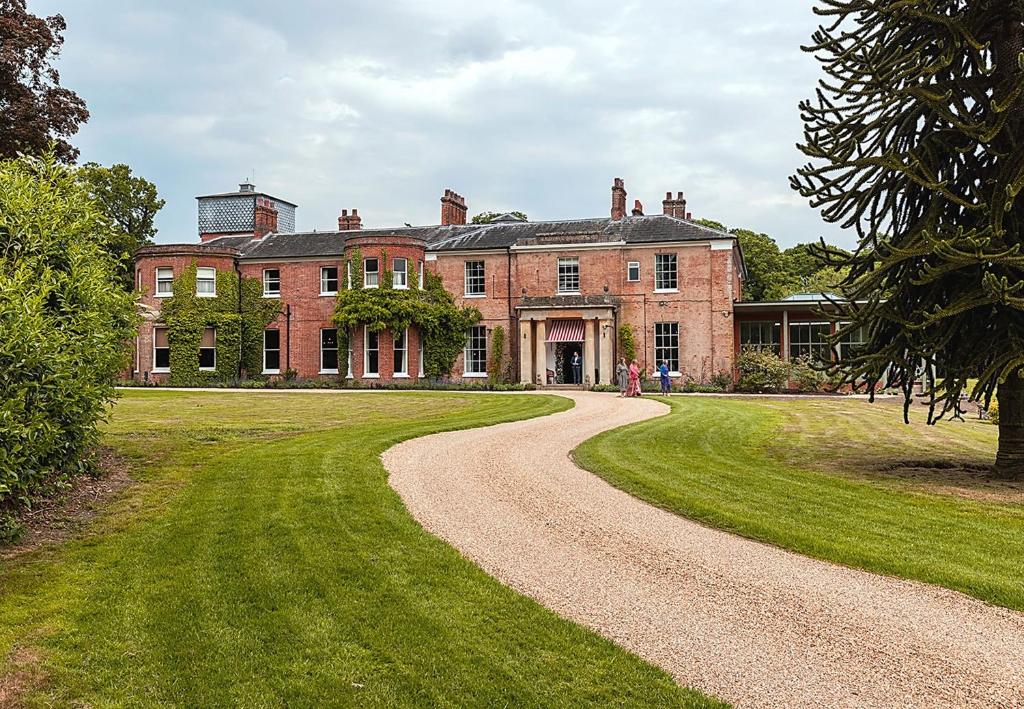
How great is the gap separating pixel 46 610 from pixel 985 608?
675 cm

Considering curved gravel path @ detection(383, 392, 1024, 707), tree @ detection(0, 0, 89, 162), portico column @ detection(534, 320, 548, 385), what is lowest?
curved gravel path @ detection(383, 392, 1024, 707)

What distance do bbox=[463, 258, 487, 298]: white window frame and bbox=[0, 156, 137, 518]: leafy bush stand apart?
2744cm

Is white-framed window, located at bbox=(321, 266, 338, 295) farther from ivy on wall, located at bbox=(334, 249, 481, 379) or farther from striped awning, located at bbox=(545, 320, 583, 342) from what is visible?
striped awning, located at bbox=(545, 320, 583, 342)

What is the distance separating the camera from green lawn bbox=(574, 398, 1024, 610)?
7336 millimetres

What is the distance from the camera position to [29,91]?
21.3 m

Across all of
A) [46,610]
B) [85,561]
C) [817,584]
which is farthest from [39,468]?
[817,584]

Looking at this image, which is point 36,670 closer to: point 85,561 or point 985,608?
point 85,561

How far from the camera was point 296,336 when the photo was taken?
39.8 metres

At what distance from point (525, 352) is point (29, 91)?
69.4ft

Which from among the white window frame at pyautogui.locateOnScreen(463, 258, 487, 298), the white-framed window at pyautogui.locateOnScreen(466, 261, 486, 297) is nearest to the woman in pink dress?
the white window frame at pyautogui.locateOnScreen(463, 258, 487, 298)

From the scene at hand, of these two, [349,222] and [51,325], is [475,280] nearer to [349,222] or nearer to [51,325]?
[349,222]

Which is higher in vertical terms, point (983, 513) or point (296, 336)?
point (296, 336)

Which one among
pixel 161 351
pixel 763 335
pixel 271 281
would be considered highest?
pixel 271 281

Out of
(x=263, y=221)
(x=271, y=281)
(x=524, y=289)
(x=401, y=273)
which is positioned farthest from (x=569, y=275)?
(x=263, y=221)
